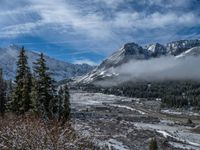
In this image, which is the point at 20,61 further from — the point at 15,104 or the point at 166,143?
the point at 166,143

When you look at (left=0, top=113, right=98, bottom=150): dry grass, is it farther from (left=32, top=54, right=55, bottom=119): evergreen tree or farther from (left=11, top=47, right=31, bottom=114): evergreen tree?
(left=11, top=47, right=31, bottom=114): evergreen tree

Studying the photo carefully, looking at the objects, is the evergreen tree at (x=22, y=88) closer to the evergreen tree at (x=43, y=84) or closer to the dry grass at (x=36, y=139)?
the evergreen tree at (x=43, y=84)

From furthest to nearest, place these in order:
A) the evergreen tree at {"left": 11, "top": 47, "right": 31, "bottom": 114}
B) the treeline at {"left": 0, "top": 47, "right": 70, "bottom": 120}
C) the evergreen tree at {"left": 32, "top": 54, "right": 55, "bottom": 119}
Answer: the evergreen tree at {"left": 11, "top": 47, "right": 31, "bottom": 114}, the evergreen tree at {"left": 32, "top": 54, "right": 55, "bottom": 119}, the treeline at {"left": 0, "top": 47, "right": 70, "bottom": 120}

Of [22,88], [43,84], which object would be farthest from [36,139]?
[22,88]

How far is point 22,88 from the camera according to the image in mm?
51656

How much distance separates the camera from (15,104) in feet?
173

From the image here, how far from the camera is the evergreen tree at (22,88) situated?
50.3m

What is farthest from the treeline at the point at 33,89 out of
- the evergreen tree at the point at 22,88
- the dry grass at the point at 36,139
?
the dry grass at the point at 36,139

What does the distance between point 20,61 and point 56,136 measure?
36.5 metres

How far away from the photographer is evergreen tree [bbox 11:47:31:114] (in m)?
50.3

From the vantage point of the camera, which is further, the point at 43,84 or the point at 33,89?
the point at 43,84

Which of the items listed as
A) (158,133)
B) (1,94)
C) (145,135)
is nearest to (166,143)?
(145,135)

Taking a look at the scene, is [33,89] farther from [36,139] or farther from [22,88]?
[36,139]

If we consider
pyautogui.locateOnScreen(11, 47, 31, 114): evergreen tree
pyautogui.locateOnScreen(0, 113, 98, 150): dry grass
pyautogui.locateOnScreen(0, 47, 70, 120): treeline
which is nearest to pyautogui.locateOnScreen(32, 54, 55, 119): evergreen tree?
pyautogui.locateOnScreen(0, 47, 70, 120): treeline
